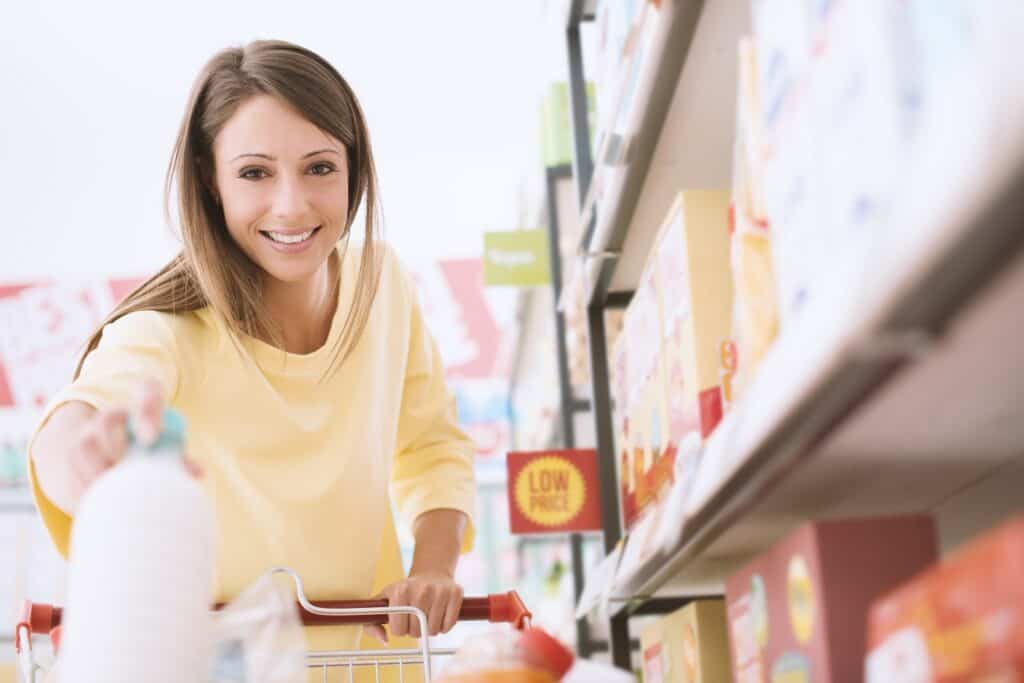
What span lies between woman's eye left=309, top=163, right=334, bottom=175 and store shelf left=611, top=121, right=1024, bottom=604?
83cm

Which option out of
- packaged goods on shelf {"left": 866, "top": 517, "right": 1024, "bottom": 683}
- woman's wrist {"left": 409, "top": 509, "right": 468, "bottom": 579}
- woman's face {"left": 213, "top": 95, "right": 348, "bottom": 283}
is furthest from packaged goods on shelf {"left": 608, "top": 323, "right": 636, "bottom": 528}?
packaged goods on shelf {"left": 866, "top": 517, "right": 1024, "bottom": 683}

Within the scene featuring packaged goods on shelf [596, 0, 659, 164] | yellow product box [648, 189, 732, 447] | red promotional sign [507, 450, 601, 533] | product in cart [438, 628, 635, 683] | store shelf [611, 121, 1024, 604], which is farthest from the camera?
red promotional sign [507, 450, 601, 533]

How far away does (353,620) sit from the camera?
1.52m

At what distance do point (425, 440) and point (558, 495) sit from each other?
0.33 meters

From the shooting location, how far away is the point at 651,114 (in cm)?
151

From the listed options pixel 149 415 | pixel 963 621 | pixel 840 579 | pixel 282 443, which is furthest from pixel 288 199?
pixel 963 621

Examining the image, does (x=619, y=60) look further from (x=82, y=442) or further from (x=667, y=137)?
(x=82, y=442)

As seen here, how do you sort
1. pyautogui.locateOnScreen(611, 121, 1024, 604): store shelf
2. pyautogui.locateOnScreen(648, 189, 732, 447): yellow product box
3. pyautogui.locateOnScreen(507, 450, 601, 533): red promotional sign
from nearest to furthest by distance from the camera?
pyautogui.locateOnScreen(611, 121, 1024, 604): store shelf → pyautogui.locateOnScreen(648, 189, 732, 447): yellow product box → pyautogui.locateOnScreen(507, 450, 601, 533): red promotional sign

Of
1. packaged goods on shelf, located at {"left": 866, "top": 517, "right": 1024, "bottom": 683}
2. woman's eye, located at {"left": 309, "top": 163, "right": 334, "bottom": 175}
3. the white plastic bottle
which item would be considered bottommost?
packaged goods on shelf, located at {"left": 866, "top": 517, "right": 1024, "bottom": 683}

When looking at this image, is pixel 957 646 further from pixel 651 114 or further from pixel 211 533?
pixel 651 114

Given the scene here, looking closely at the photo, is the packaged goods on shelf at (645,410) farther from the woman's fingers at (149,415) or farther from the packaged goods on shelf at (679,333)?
the woman's fingers at (149,415)

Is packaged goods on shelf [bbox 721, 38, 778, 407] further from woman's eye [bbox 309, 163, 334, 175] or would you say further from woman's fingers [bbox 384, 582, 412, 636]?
woman's eye [bbox 309, 163, 334, 175]

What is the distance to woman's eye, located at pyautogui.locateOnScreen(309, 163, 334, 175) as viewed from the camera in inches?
68.5

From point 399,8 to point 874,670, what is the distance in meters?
4.85
